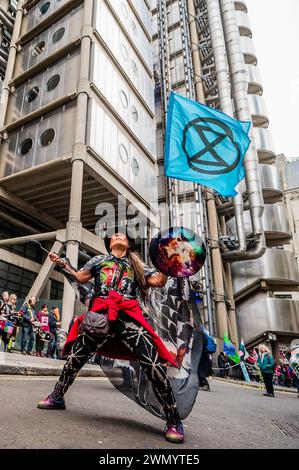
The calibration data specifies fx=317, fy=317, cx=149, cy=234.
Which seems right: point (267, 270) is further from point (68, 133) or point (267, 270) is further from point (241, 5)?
point (241, 5)

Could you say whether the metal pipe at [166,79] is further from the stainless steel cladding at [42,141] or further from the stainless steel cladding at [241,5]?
the stainless steel cladding at [42,141]

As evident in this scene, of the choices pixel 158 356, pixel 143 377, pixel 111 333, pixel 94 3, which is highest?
pixel 94 3

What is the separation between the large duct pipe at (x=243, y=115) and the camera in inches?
980

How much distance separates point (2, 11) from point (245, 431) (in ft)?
101

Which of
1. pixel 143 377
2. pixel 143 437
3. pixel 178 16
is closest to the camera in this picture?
pixel 143 437

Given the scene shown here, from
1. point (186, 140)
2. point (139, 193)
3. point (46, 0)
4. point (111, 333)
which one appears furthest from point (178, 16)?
point (111, 333)

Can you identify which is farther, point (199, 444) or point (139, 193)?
point (139, 193)

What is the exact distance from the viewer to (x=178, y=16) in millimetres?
33125

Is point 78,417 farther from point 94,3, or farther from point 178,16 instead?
point 178,16

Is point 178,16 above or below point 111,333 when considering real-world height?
above

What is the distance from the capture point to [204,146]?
6.60m

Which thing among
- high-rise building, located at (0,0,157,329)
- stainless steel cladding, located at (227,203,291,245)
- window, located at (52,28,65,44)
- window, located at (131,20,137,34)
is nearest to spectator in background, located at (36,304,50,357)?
high-rise building, located at (0,0,157,329)

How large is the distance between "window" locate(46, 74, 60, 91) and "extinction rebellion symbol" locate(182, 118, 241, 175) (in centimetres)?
1422

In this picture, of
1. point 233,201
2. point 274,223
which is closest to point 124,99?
point 233,201
